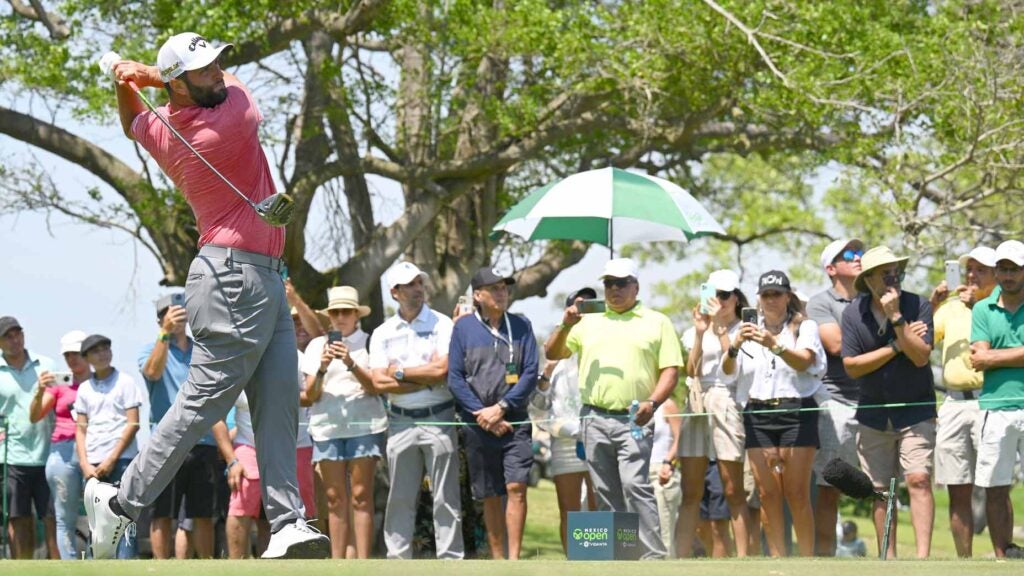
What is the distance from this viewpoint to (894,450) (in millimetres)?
9445

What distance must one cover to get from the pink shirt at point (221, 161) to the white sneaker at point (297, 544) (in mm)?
1235

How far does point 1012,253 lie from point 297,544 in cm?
492

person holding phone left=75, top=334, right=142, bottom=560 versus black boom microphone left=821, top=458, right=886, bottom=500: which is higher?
person holding phone left=75, top=334, right=142, bottom=560

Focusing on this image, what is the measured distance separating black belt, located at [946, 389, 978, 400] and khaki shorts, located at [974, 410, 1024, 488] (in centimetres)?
77

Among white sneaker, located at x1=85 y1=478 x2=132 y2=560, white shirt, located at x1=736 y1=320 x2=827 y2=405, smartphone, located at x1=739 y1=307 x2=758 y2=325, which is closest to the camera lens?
white sneaker, located at x1=85 y1=478 x2=132 y2=560

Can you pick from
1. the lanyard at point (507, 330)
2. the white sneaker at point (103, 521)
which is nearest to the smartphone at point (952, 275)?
the lanyard at point (507, 330)

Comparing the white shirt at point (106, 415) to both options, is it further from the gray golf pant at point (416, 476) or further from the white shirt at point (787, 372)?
the white shirt at point (787, 372)

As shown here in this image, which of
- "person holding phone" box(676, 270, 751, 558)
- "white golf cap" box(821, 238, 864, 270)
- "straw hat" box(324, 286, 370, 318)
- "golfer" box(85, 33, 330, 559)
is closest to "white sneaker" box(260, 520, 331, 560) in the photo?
"golfer" box(85, 33, 330, 559)

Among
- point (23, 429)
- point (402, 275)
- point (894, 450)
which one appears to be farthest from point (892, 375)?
point (23, 429)

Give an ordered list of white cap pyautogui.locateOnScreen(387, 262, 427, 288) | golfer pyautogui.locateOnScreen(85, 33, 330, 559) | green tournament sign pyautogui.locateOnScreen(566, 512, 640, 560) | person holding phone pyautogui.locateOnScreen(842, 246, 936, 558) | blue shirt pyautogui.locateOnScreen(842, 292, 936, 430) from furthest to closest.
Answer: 1. white cap pyautogui.locateOnScreen(387, 262, 427, 288)
2. blue shirt pyautogui.locateOnScreen(842, 292, 936, 430)
3. person holding phone pyautogui.locateOnScreen(842, 246, 936, 558)
4. green tournament sign pyautogui.locateOnScreen(566, 512, 640, 560)
5. golfer pyautogui.locateOnScreen(85, 33, 330, 559)

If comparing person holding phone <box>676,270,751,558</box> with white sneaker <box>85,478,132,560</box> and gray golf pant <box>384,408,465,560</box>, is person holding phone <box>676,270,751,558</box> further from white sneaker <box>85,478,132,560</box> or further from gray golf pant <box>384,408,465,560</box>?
white sneaker <box>85,478,132,560</box>

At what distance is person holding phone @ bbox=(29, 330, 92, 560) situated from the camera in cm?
1147

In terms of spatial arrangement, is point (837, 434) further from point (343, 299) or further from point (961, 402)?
point (343, 299)

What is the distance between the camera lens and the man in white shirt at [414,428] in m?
10.5
